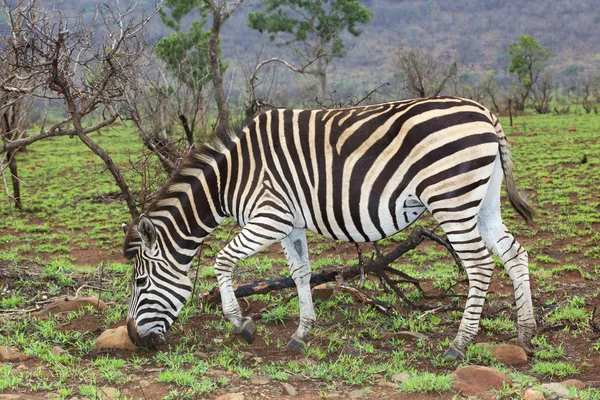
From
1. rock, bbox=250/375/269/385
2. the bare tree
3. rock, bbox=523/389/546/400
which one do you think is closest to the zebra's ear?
rock, bbox=250/375/269/385

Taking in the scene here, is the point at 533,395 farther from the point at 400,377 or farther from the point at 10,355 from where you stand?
the point at 10,355

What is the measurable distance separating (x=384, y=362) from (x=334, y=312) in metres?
1.43

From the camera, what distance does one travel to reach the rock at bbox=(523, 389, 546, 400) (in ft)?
13.5

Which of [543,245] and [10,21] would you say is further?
[543,245]

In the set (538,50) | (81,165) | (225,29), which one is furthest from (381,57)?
(81,165)

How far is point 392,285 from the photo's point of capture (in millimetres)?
6672

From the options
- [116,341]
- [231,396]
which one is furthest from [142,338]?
[231,396]

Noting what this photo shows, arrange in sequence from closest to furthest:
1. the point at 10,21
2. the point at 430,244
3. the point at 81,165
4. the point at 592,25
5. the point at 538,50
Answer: the point at 10,21 < the point at 430,244 < the point at 81,165 < the point at 538,50 < the point at 592,25

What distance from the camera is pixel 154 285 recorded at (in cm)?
562

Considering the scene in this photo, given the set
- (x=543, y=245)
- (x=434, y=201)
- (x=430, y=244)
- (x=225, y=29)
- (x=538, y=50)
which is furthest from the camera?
(x=225, y=29)

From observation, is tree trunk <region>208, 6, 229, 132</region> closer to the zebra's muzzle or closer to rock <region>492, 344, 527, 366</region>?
the zebra's muzzle

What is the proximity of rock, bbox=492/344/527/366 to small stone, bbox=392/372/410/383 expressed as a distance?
100cm

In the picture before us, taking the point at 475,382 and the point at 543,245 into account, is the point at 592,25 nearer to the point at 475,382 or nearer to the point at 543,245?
the point at 543,245

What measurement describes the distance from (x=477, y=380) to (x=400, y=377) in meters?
0.57
